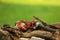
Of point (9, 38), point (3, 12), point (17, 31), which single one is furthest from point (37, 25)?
point (3, 12)

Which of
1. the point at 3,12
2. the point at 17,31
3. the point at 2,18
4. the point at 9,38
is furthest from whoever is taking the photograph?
the point at 3,12

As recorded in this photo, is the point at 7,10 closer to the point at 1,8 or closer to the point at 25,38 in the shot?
the point at 1,8

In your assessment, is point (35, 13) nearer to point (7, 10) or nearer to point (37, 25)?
point (7, 10)

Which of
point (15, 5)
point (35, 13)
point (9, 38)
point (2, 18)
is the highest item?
point (15, 5)

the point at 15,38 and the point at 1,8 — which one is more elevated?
the point at 1,8

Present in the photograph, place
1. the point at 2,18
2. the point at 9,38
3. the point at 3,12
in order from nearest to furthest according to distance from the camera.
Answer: the point at 9,38
the point at 2,18
the point at 3,12

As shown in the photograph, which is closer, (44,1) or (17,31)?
(17,31)
